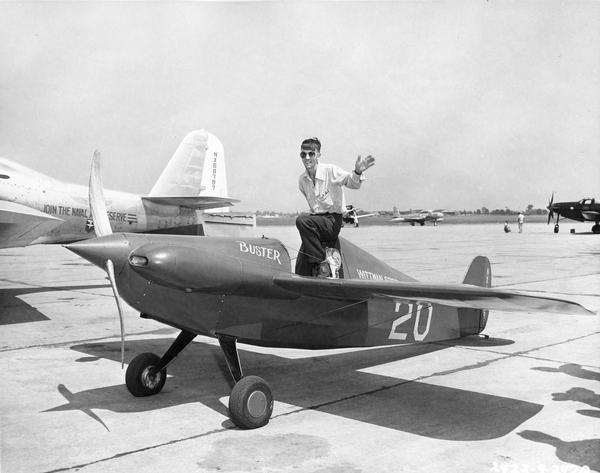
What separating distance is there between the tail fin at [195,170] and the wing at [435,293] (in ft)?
39.9

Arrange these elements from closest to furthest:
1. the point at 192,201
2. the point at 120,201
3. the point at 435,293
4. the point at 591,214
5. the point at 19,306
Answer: the point at 435,293
the point at 19,306
the point at 120,201
the point at 192,201
the point at 591,214

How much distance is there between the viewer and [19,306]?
36.9ft

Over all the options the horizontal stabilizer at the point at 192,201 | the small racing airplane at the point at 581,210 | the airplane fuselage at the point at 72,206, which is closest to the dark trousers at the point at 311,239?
the airplane fuselage at the point at 72,206

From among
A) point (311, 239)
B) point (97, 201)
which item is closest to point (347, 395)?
point (311, 239)

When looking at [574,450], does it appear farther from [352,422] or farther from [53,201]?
[53,201]

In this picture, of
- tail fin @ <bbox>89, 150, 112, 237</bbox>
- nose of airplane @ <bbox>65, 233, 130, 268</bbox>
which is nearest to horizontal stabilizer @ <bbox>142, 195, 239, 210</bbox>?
tail fin @ <bbox>89, 150, 112, 237</bbox>

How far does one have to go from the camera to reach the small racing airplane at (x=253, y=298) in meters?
4.34

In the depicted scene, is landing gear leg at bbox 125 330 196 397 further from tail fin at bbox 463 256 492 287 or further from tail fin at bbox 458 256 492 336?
tail fin at bbox 463 256 492 287

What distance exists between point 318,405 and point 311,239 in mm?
1525

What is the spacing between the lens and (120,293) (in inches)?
179

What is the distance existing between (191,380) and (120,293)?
191cm

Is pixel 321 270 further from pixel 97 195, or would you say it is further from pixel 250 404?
pixel 97 195

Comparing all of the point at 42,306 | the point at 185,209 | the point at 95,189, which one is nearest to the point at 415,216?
the point at 185,209

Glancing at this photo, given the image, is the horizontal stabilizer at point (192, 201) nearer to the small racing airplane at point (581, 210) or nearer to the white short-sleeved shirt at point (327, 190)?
the white short-sleeved shirt at point (327, 190)
